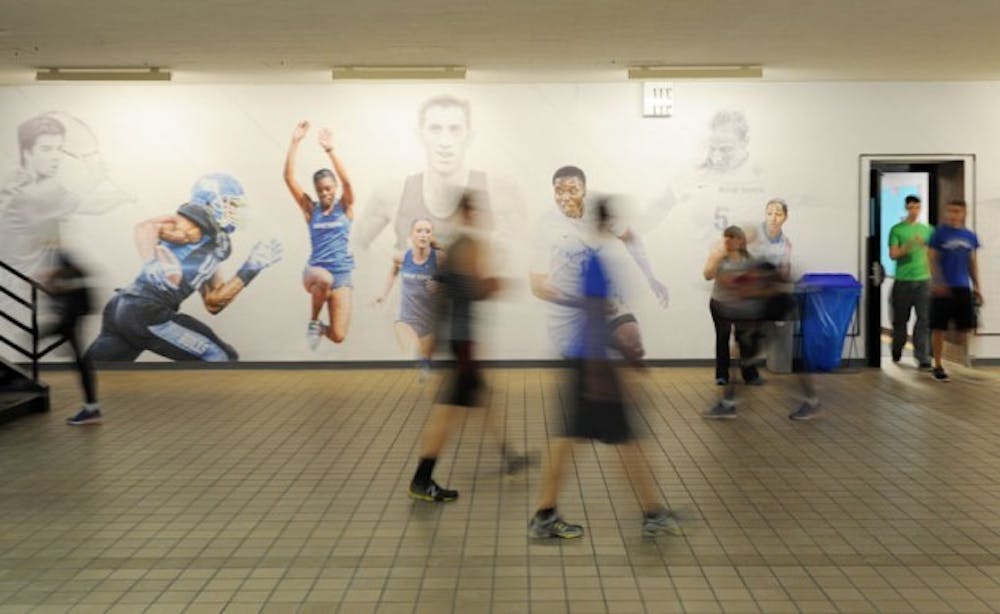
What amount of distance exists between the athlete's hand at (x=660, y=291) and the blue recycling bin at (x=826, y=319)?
1.61 meters

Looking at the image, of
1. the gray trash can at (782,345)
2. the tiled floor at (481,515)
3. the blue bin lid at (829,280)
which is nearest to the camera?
the tiled floor at (481,515)

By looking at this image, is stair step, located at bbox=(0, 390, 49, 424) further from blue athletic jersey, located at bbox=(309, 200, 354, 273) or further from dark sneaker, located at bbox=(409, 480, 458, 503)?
dark sneaker, located at bbox=(409, 480, 458, 503)

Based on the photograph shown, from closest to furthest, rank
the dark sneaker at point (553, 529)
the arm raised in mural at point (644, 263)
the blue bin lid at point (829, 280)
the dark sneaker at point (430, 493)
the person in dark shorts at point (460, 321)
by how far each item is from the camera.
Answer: the dark sneaker at point (553, 529) → the person in dark shorts at point (460, 321) → the dark sneaker at point (430, 493) → the blue bin lid at point (829, 280) → the arm raised in mural at point (644, 263)

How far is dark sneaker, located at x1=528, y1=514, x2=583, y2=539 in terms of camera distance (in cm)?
546

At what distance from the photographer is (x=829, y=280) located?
1182 cm

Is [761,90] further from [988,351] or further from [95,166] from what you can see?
[95,166]

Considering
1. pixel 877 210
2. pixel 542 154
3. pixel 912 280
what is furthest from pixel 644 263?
pixel 912 280

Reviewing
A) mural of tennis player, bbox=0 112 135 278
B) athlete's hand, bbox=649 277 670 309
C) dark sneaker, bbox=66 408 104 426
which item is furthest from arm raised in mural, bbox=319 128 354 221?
dark sneaker, bbox=66 408 104 426

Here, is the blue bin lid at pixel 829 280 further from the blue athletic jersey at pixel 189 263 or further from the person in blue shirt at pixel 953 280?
the blue athletic jersey at pixel 189 263

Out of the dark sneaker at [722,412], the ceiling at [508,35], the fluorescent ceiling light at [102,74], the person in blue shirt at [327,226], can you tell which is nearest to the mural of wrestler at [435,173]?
the person in blue shirt at [327,226]

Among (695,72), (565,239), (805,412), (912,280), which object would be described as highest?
(695,72)

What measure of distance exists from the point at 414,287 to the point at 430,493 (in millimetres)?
6124

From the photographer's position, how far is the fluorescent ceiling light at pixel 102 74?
1104 cm

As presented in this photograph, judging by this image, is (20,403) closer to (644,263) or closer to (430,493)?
(430,493)
